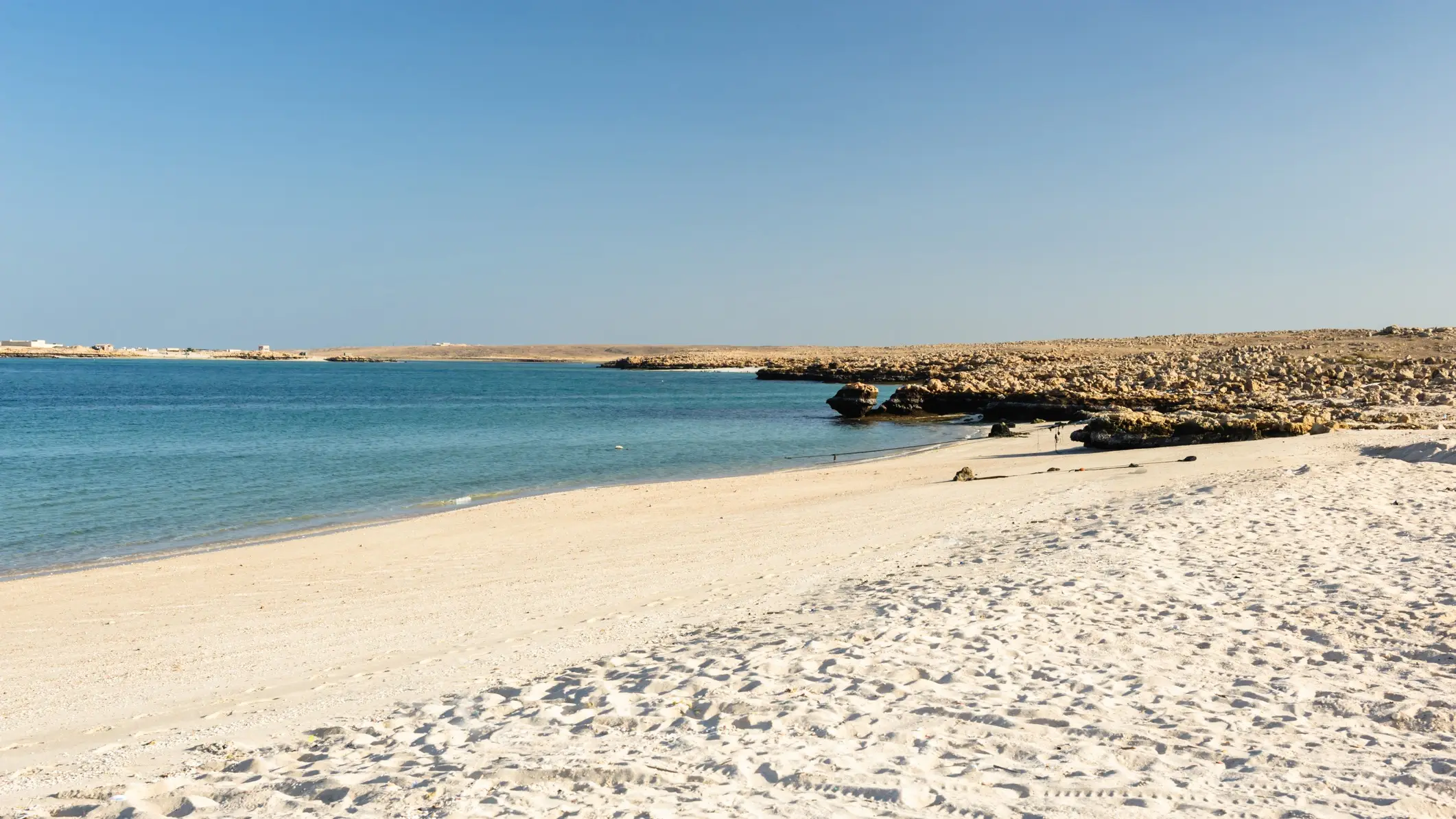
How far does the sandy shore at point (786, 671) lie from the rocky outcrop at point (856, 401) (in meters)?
27.1

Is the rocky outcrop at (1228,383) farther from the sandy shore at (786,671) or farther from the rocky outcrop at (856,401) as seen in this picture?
the sandy shore at (786,671)

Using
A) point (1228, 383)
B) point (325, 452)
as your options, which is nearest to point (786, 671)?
point (325, 452)

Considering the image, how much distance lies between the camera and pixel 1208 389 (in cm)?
3272

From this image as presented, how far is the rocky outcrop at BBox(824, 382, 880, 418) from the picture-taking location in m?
40.5

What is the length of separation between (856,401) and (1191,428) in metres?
20.5

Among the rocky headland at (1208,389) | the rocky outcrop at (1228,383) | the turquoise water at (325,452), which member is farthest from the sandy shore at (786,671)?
the rocky outcrop at (1228,383)

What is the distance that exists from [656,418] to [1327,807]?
131 feet

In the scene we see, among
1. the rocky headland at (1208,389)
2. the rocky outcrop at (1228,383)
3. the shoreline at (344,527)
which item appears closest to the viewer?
the shoreline at (344,527)

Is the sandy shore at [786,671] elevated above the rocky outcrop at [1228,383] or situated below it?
below

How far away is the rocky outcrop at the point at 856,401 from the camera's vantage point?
1596 inches

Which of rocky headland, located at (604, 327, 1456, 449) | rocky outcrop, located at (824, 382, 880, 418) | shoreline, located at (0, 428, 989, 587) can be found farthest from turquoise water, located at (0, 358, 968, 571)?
rocky headland, located at (604, 327, 1456, 449)

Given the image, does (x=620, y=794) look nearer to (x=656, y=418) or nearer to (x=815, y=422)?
(x=815, y=422)

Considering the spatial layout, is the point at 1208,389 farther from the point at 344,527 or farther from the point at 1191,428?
the point at 344,527

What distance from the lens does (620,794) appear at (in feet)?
14.9
